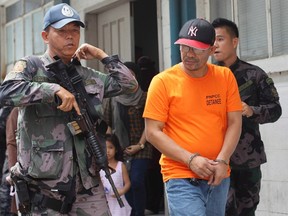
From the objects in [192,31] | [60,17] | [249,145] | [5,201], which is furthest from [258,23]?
[5,201]

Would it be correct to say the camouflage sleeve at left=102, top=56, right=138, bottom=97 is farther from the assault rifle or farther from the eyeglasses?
the eyeglasses

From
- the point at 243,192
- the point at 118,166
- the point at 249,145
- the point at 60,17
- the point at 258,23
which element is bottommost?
the point at 243,192

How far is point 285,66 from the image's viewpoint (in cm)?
521

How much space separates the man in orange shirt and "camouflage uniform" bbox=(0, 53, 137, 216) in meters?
0.46

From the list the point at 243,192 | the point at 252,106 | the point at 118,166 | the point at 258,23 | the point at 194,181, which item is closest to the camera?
the point at 194,181

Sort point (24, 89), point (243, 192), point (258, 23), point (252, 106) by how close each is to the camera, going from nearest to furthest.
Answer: point (24, 89) → point (252, 106) → point (243, 192) → point (258, 23)

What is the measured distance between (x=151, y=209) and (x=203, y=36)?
13.7 ft

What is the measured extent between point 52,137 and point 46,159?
0.13 metres

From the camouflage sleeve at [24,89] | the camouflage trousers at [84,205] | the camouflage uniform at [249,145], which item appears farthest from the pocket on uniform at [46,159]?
the camouflage uniform at [249,145]

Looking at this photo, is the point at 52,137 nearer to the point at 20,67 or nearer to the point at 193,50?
the point at 20,67

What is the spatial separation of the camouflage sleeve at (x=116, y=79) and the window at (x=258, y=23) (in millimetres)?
2165

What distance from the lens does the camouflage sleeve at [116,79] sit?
3694 mm

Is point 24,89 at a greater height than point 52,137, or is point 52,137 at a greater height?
point 24,89

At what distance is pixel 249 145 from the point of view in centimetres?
432
